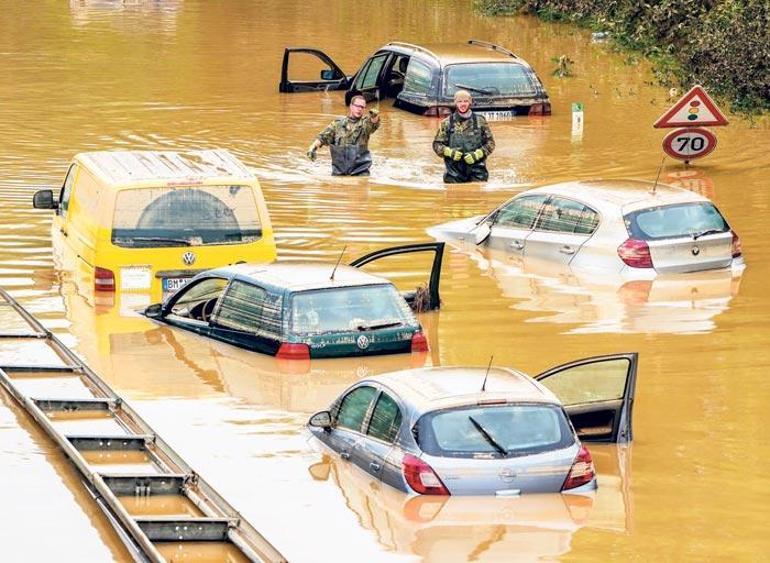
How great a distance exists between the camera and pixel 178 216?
A: 69.8ft

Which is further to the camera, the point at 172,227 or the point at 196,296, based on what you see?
the point at 172,227

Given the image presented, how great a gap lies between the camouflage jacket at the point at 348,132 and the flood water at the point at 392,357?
62 centimetres

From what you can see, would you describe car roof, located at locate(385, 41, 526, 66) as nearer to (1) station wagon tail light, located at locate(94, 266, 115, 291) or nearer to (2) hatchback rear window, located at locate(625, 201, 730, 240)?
(2) hatchback rear window, located at locate(625, 201, 730, 240)

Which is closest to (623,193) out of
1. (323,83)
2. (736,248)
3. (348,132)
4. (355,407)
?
(736,248)

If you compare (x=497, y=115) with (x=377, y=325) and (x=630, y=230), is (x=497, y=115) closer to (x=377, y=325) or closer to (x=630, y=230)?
(x=630, y=230)

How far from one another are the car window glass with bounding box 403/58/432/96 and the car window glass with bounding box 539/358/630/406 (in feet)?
61.9

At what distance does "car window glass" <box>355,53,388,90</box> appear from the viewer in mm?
37031

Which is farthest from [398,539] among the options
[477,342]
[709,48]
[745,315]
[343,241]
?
[709,48]

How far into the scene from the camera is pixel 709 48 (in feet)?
122

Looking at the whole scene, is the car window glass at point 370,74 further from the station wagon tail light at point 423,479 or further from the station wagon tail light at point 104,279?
the station wagon tail light at point 423,479

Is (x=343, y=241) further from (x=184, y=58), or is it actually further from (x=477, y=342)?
(x=184, y=58)

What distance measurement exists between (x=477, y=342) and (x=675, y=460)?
480cm

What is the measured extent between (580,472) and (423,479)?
3.64 ft

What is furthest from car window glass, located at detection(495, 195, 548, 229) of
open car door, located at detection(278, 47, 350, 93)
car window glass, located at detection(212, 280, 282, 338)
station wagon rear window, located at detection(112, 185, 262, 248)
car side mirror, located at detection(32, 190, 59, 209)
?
open car door, located at detection(278, 47, 350, 93)
